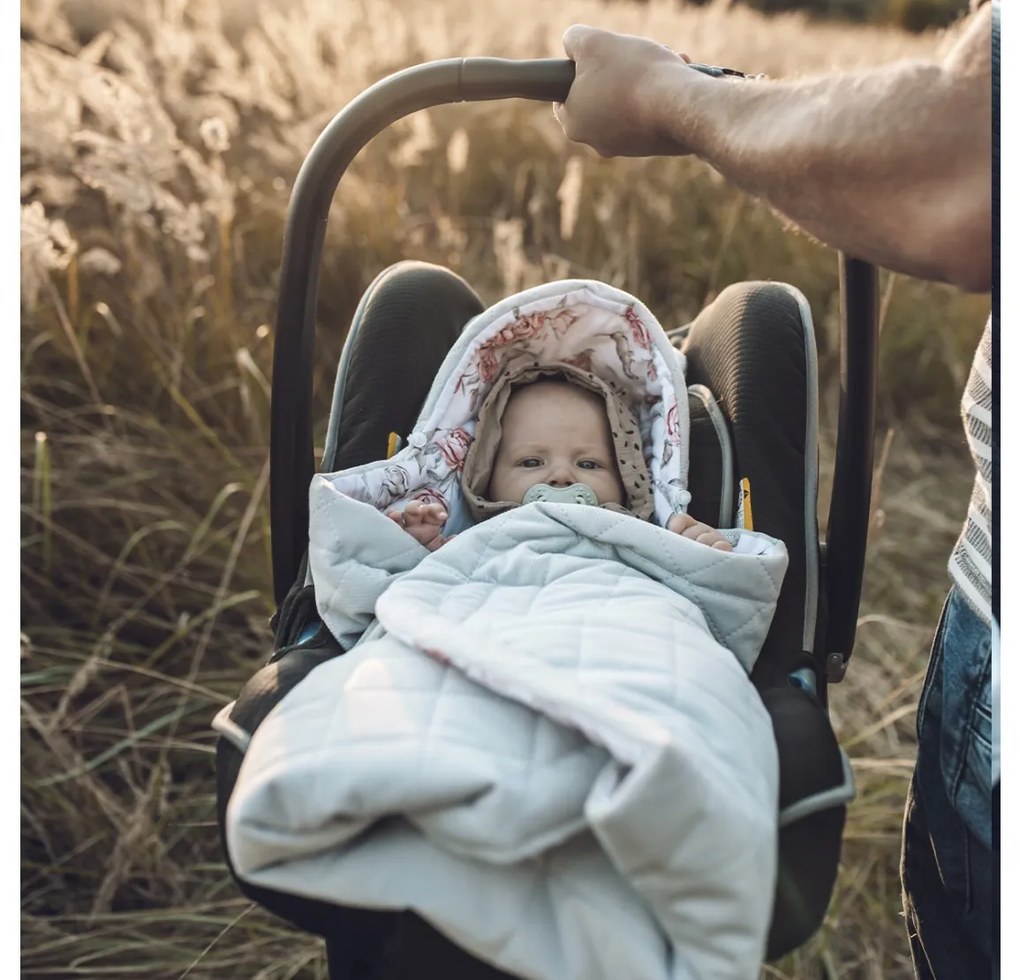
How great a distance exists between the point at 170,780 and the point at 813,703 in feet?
4.61

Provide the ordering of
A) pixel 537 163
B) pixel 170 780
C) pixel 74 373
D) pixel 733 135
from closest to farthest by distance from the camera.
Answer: pixel 733 135 < pixel 170 780 < pixel 74 373 < pixel 537 163

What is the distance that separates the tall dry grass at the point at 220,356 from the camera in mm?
2000

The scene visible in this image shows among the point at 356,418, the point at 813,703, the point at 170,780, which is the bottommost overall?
the point at 170,780

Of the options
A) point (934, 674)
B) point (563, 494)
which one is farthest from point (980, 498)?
point (563, 494)

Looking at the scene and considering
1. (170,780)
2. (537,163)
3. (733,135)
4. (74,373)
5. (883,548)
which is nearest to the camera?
(733,135)

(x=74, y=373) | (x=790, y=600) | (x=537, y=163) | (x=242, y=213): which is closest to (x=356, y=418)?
(x=790, y=600)

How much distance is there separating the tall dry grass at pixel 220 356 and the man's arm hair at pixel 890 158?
0.60m

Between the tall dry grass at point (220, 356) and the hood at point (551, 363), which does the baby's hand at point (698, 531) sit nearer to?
the hood at point (551, 363)

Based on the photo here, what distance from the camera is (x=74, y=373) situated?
8.36 feet

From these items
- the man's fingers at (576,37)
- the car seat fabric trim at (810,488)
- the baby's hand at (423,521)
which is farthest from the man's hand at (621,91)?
the baby's hand at (423,521)

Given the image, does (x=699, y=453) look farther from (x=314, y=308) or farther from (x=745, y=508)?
(x=314, y=308)

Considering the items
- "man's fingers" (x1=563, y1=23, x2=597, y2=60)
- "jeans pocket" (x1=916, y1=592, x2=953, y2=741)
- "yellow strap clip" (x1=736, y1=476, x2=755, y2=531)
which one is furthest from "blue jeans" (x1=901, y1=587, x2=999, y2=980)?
"man's fingers" (x1=563, y1=23, x2=597, y2=60)

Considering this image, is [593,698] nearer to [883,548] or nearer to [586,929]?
[586,929]

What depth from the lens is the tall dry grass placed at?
2000 millimetres
